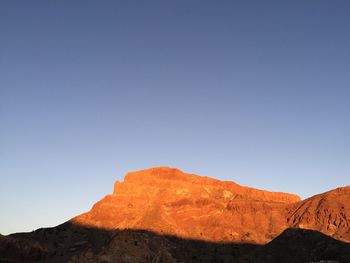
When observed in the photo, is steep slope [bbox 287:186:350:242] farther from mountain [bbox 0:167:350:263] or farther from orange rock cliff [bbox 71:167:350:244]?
mountain [bbox 0:167:350:263]

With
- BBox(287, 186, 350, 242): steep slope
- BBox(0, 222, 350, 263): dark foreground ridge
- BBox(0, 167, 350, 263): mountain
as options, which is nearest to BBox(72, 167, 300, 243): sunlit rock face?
BBox(0, 167, 350, 263): mountain

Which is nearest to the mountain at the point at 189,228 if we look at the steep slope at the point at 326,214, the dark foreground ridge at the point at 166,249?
the dark foreground ridge at the point at 166,249

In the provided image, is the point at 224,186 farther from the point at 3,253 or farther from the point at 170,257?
the point at 3,253

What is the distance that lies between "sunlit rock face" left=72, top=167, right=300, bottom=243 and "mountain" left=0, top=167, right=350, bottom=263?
277mm

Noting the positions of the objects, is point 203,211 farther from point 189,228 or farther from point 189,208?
point 189,228

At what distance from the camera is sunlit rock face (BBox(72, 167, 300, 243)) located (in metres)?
121

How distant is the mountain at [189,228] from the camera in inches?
3132

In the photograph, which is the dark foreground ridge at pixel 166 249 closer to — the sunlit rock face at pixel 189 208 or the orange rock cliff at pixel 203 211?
the sunlit rock face at pixel 189 208

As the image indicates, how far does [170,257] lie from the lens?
3472 inches

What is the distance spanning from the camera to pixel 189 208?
135875 millimetres

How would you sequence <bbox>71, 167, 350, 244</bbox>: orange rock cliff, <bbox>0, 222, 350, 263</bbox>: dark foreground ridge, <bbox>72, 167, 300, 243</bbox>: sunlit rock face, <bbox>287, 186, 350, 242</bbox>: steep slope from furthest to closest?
1. <bbox>72, 167, 300, 243</bbox>: sunlit rock face
2. <bbox>71, 167, 350, 244</bbox>: orange rock cliff
3. <bbox>287, 186, 350, 242</bbox>: steep slope
4. <bbox>0, 222, 350, 263</bbox>: dark foreground ridge

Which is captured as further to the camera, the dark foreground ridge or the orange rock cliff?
the orange rock cliff

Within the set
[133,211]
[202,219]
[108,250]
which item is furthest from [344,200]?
[108,250]

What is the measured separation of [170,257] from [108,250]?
13.4 metres
